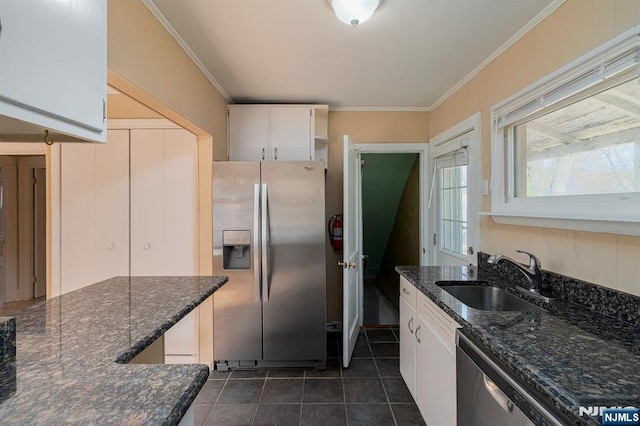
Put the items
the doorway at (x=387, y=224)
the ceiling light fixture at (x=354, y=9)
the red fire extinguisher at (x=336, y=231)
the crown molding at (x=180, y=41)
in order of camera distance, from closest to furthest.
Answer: the ceiling light fixture at (x=354, y=9)
the crown molding at (x=180, y=41)
the red fire extinguisher at (x=336, y=231)
the doorway at (x=387, y=224)

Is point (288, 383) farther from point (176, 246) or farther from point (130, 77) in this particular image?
point (130, 77)

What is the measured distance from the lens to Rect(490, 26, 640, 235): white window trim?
1.12m

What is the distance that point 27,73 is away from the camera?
26.2 inches

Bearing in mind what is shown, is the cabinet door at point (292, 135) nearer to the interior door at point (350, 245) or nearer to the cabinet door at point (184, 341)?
the interior door at point (350, 245)

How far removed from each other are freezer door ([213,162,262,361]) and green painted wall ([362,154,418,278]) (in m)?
1.65

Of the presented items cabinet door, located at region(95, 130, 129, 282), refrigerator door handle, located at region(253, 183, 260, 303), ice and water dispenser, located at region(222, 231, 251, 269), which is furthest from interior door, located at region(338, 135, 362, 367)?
cabinet door, located at region(95, 130, 129, 282)

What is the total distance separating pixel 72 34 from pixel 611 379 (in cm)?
167

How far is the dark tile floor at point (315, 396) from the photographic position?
6.27 ft

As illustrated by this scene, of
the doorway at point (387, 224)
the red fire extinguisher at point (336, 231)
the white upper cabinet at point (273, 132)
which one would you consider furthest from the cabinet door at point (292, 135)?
the doorway at point (387, 224)

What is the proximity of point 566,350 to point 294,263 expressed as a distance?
72.3 inches

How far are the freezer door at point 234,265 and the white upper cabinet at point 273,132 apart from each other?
0.49 m

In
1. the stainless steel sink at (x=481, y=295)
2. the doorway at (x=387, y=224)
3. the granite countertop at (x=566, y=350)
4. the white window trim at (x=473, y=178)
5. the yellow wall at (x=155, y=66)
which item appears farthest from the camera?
the doorway at (x=387, y=224)

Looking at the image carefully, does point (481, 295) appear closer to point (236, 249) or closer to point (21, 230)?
point (236, 249)

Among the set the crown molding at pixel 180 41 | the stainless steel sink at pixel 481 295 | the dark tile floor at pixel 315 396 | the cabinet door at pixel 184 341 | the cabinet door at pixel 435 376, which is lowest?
the dark tile floor at pixel 315 396
